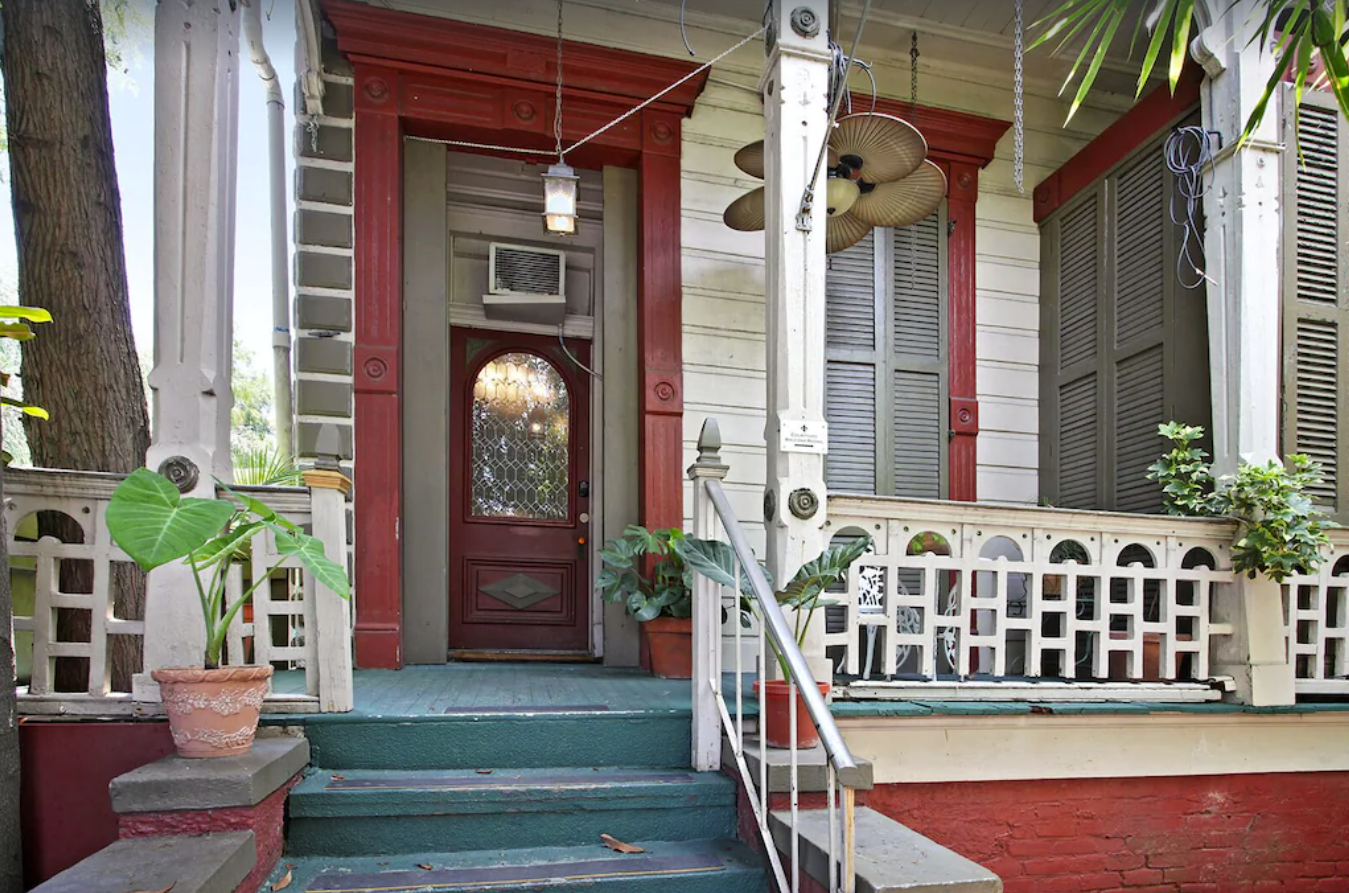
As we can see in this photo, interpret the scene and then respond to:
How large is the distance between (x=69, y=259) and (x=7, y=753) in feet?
5.75

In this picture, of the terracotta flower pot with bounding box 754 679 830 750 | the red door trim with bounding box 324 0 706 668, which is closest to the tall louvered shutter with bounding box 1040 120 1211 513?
the red door trim with bounding box 324 0 706 668

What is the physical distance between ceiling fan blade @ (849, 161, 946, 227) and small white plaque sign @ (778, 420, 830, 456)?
1.70 metres

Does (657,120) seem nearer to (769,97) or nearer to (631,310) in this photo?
(631,310)

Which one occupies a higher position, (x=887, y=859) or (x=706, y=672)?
(x=706, y=672)

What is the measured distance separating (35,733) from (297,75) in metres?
3.45

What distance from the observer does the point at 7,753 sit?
2518 millimetres

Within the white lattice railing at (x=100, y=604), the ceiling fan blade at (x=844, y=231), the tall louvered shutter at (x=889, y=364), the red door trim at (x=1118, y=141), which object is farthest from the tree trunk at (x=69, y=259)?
the red door trim at (x=1118, y=141)

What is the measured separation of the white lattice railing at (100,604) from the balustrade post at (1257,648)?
3622 mm

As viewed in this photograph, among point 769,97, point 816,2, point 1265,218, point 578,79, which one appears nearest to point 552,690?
point 769,97

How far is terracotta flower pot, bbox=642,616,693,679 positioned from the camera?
14.2ft

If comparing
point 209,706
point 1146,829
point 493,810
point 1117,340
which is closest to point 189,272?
point 209,706

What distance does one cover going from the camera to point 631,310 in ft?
16.9

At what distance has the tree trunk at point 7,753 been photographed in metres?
2.48

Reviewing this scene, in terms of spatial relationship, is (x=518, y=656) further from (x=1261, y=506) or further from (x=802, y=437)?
(x=1261, y=506)
